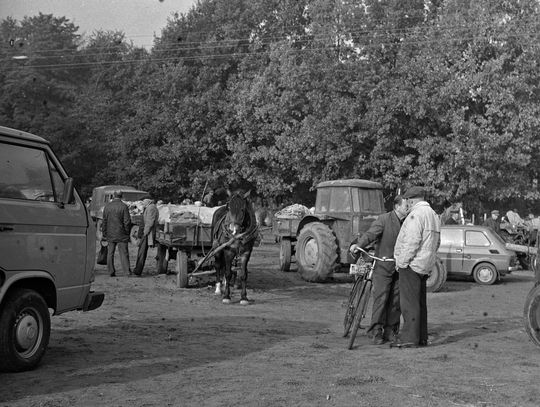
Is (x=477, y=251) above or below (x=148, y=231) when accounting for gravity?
below

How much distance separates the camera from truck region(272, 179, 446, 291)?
1708 cm

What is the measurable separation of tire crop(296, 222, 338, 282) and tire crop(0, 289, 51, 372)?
Answer: 33.8 feet

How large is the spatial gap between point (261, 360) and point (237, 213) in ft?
17.8

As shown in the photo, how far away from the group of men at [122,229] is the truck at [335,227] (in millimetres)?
3697

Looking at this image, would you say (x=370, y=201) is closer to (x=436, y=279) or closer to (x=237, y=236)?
(x=436, y=279)

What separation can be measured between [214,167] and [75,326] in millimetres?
30751

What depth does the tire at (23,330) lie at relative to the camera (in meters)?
6.75

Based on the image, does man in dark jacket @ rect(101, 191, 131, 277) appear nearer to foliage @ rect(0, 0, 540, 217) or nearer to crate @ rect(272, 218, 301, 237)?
crate @ rect(272, 218, 301, 237)

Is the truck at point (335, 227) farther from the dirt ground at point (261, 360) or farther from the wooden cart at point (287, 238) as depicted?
the dirt ground at point (261, 360)

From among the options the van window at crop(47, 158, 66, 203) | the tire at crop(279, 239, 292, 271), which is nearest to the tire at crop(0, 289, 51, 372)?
the van window at crop(47, 158, 66, 203)

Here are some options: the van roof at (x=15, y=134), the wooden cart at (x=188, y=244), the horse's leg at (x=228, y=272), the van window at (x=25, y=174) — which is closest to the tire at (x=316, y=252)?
the wooden cart at (x=188, y=244)

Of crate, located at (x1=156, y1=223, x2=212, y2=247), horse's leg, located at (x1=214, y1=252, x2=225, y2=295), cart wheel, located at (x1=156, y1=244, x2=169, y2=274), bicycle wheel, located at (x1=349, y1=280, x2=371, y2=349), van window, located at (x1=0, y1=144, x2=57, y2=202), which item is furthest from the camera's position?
cart wheel, located at (x1=156, y1=244, x2=169, y2=274)

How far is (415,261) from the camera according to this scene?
886cm

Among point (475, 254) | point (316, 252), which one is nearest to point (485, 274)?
point (475, 254)
